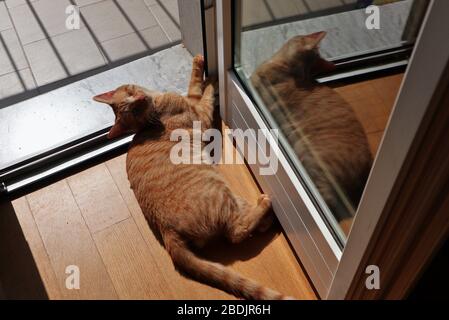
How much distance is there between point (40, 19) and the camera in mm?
2123

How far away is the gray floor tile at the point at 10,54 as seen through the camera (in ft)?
6.43

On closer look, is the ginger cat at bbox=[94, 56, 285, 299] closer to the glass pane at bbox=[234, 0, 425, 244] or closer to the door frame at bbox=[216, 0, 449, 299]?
the door frame at bbox=[216, 0, 449, 299]

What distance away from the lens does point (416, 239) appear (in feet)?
2.92

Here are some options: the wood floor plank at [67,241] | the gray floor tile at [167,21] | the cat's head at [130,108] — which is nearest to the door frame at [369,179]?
the cat's head at [130,108]

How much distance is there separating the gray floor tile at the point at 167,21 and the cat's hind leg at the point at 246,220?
936 mm

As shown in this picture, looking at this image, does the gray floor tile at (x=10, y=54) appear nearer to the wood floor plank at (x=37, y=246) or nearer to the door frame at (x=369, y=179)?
the wood floor plank at (x=37, y=246)

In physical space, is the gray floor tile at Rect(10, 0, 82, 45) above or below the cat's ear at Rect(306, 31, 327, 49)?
below

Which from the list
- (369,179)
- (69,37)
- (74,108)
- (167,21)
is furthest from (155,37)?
(369,179)

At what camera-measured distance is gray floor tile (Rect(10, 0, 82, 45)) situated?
81.4 inches

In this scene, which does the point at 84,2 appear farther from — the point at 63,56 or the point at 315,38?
the point at 315,38

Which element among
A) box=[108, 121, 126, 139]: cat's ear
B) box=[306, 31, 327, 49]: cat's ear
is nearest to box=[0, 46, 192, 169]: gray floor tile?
box=[108, 121, 126, 139]: cat's ear
